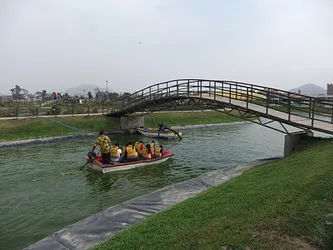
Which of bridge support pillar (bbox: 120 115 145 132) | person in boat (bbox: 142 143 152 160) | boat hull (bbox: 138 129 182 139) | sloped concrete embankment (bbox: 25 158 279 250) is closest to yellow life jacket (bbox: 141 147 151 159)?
person in boat (bbox: 142 143 152 160)

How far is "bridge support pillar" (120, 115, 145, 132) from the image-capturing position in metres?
39.4

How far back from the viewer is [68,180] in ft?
53.0

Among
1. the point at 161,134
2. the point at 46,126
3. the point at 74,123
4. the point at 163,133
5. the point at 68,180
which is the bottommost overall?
the point at 68,180

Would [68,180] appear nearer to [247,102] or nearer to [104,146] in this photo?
[104,146]

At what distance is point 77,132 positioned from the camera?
109 feet

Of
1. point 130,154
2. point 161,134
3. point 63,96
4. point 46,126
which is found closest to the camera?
point 130,154

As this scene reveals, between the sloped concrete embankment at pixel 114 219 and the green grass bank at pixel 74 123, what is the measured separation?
2198 cm

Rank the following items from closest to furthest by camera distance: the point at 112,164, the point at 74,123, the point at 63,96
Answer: the point at 112,164
the point at 74,123
the point at 63,96

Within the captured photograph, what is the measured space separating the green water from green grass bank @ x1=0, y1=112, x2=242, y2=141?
3.79 m

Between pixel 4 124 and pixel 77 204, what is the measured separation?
22.4 m

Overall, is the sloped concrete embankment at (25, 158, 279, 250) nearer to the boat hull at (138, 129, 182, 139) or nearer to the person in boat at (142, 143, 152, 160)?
the person in boat at (142, 143, 152, 160)

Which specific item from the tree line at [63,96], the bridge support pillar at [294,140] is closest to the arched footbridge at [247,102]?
the bridge support pillar at [294,140]

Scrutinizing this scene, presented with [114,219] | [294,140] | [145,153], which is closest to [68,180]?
[145,153]

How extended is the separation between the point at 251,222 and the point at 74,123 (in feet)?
105
